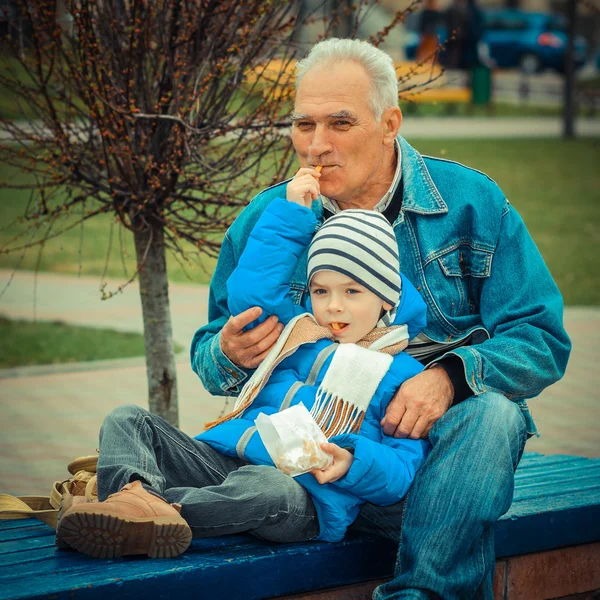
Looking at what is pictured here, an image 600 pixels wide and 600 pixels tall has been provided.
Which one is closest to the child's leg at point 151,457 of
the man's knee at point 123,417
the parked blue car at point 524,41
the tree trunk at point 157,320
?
the man's knee at point 123,417

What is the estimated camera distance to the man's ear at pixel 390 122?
11.9ft

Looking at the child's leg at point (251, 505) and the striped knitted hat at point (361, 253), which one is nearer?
the child's leg at point (251, 505)

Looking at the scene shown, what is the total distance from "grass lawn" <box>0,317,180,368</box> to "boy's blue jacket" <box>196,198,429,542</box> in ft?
16.9

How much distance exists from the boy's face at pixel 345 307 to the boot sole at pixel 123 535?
77 cm

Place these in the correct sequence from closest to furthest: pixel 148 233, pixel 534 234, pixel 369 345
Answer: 1. pixel 369 345
2. pixel 148 233
3. pixel 534 234

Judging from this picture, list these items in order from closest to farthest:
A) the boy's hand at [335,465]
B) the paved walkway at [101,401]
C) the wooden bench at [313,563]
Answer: the wooden bench at [313,563]
the boy's hand at [335,465]
the paved walkway at [101,401]

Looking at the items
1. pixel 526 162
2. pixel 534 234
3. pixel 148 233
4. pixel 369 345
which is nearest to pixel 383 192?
pixel 369 345

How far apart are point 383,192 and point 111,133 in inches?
52.3

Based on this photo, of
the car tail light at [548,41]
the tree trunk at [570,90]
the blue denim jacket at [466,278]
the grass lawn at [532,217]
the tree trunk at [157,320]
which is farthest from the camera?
the car tail light at [548,41]

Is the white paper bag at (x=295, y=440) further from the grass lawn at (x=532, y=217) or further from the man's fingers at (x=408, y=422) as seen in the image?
the grass lawn at (x=532, y=217)

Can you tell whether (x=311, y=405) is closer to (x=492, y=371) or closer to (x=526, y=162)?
(x=492, y=371)

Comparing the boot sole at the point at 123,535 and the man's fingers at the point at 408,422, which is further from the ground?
the man's fingers at the point at 408,422

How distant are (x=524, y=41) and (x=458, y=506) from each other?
122 feet

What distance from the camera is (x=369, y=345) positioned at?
3289 millimetres
